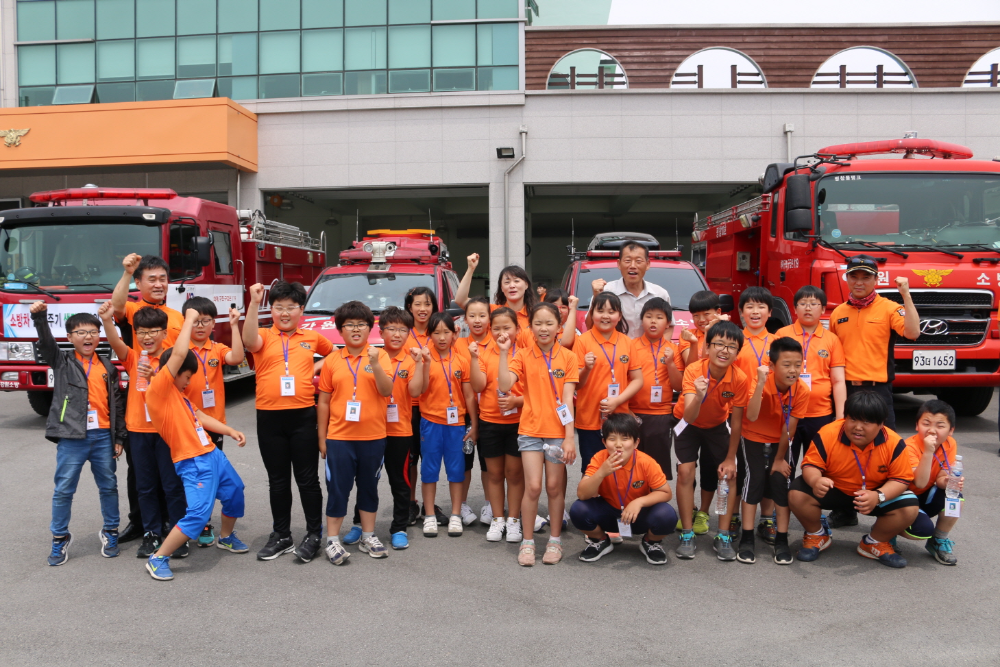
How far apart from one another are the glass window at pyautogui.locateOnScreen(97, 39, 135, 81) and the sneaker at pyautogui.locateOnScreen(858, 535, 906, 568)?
21.6 meters

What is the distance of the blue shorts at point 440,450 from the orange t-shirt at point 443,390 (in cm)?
6

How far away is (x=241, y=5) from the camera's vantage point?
20297mm

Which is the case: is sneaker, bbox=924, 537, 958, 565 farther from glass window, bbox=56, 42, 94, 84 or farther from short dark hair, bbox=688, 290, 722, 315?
glass window, bbox=56, 42, 94, 84

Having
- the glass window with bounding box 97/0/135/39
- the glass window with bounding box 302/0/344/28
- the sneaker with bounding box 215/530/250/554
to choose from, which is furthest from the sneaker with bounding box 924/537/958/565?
the glass window with bounding box 97/0/135/39

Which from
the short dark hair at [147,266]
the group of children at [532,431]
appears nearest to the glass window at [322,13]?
the short dark hair at [147,266]

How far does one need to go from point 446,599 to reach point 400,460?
121 centimetres

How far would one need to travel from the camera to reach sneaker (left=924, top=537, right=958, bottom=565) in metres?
4.81

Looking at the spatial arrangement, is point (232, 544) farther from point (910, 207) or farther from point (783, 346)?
point (910, 207)

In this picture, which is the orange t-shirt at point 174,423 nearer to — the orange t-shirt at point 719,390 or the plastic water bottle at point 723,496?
the orange t-shirt at point 719,390

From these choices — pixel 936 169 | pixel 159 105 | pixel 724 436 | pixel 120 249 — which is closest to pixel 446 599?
pixel 724 436

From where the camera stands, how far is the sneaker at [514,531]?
5203 millimetres

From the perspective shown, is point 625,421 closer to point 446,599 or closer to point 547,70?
point 446,599

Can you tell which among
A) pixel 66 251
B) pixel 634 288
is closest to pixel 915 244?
pixel 634 288

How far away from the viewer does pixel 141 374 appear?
4.75 metres
